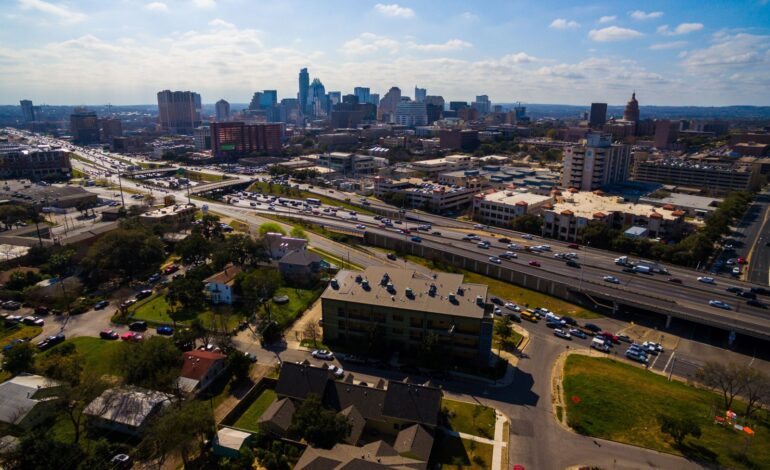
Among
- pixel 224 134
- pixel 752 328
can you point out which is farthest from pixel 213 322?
pixel 224 134

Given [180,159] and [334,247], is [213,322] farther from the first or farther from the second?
[180,159]

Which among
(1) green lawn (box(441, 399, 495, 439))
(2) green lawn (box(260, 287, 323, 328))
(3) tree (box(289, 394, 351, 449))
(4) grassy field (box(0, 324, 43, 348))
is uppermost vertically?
(3) tree (box(289, 394, 351, 449))

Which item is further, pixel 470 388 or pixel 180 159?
pixel 180 159

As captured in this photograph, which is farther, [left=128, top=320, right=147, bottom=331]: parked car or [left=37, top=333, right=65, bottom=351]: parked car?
[left=128, top=320, right=147, bottom=331]: parked car

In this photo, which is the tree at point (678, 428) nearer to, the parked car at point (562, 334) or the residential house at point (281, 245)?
the parked car at point (562, 334)

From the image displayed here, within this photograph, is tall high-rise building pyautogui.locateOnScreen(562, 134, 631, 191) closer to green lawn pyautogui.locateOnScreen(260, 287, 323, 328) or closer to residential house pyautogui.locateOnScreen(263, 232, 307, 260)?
residential house pyautogui.locateOnScreen(263, 232, 307, 260)

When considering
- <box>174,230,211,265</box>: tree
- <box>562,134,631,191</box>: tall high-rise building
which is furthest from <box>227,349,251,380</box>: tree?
<box>562,134,631,191</box>: tall high-rise building

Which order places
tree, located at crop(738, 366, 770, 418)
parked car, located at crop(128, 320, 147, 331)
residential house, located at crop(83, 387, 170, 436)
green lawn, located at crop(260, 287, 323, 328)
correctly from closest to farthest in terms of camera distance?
residential house, located at crop(83, 387, 170, 436)
tree, located at crop(738, 366, 770, 418)
parked car, located at crop(128, 320, 147, 331)
green lawn, located at crop(260, 287, 323, 328)
